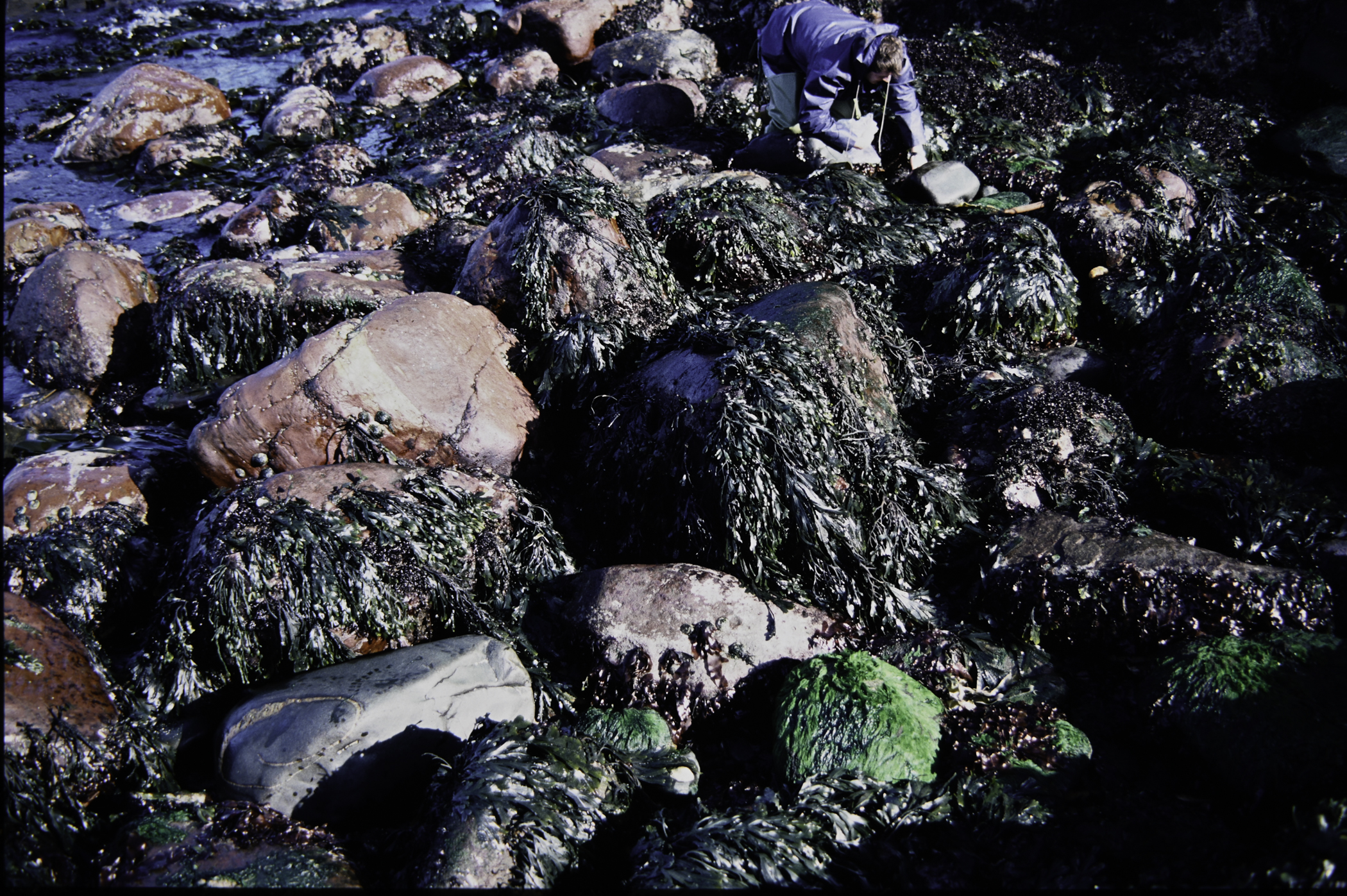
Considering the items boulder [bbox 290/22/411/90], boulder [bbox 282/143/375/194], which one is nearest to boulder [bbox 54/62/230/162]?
boulder [bbox 290/22/411/90]

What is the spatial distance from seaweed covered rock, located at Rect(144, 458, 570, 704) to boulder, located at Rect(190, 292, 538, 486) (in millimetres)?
266

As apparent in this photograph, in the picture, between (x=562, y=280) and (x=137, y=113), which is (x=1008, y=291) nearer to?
(x=562, y=280)

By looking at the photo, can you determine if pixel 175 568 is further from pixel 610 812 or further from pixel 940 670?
pixel 940 670

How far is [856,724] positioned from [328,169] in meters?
6.93

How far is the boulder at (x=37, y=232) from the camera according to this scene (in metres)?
6.55

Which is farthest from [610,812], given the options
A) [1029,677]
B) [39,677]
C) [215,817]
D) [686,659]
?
[39,677]

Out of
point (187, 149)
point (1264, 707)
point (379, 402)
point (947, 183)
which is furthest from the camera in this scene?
point (187, 149)

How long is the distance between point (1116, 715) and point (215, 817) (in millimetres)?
3549

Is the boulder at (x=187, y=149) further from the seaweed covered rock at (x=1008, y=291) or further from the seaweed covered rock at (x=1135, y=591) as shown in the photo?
the seaweed covered rock at (x=1135, y=591)

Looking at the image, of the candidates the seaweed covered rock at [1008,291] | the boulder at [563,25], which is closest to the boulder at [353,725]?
the seaweed covered rock at [1008,291]

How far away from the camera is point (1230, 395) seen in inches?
185

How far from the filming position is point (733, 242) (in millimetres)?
5859

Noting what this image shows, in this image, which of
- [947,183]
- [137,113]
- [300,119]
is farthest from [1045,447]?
[137,113]

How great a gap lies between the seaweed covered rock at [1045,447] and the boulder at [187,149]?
26.1 ft
